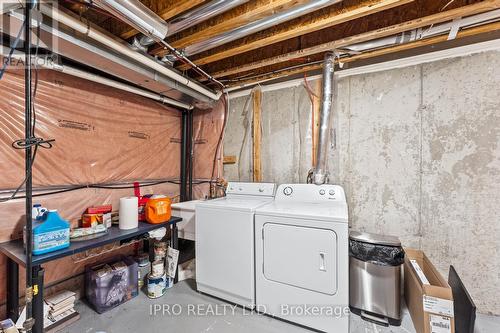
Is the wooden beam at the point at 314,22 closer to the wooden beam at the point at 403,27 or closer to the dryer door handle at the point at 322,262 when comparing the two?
the wooden beam at the point at 403,27

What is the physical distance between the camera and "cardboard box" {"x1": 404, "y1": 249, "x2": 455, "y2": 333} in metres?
1.42

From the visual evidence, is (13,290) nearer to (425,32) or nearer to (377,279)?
(377,279)

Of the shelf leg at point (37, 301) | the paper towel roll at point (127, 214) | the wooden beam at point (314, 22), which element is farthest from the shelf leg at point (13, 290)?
the wooden beam at point (314, 22)

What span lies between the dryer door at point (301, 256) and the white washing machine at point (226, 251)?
0.17m

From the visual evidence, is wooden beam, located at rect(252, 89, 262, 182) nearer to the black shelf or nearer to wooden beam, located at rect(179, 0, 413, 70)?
wooden beam, located at rect(179, 0, 413, 70)

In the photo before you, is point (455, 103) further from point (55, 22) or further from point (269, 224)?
point (55, 22)

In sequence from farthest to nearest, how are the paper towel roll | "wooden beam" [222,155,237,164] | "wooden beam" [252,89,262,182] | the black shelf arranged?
"wooden beam" [222,155,237,164]
"wooden beam" [252,89,262,182]
the paper towel roll
the black shelf

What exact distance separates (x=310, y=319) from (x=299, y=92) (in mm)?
2250

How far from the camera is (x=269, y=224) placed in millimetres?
1778

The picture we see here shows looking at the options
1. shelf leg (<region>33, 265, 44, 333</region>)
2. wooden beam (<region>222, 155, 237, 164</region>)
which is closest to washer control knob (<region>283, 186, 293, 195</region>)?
wooden beam (<region>222, 155, 237, 164</region>)

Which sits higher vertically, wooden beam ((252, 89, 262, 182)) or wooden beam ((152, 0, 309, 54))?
wooden beam ((152, 0, 309, 54))

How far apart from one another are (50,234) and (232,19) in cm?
197

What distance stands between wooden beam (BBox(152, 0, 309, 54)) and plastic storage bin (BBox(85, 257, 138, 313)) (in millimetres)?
2076

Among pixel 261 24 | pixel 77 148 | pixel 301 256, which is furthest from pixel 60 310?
pixel 261 24
